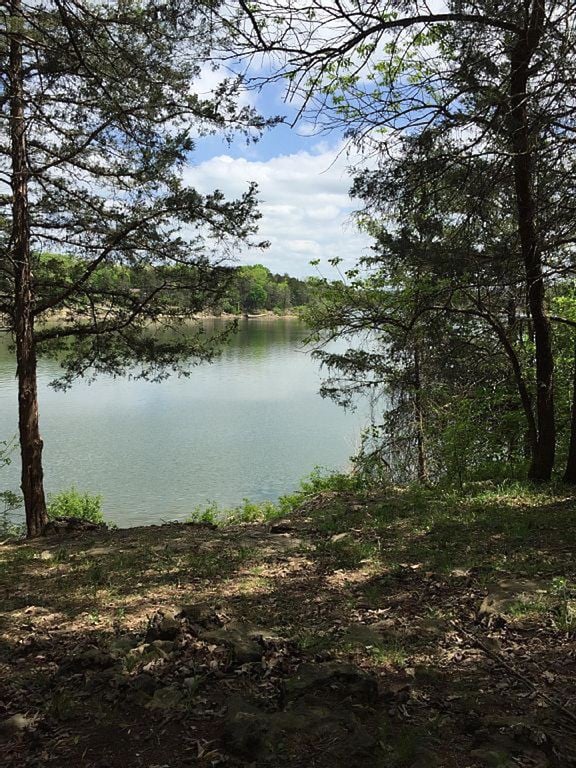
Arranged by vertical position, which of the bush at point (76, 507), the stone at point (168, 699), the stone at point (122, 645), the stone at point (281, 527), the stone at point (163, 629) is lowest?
the bush at point (76, 507)

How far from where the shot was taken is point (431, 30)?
13.9ft

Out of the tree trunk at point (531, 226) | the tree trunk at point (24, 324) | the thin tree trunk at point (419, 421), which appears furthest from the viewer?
the thin tree trunk at point (419, 421)

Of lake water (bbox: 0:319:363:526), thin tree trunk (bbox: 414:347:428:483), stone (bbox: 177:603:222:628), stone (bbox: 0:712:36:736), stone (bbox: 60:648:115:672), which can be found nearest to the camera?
stone (bbox: 0:712:36:736)

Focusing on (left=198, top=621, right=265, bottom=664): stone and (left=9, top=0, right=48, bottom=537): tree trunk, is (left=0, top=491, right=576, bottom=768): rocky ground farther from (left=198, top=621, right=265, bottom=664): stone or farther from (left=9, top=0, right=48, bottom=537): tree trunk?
(left=9, top=0, right=48, bottom=537): tree trunk

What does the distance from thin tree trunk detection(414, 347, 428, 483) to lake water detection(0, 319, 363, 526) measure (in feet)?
7.89

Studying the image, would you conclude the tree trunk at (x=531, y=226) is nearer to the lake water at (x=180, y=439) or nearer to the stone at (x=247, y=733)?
the stone at (x=247, y=733)

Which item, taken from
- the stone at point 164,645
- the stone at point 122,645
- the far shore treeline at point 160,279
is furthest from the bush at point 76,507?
the stone at point 164,645

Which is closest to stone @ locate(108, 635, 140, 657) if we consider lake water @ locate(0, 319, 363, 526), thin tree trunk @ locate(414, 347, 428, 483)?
lake water @ locate(0, 319, 363, 526)

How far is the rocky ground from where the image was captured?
228cm

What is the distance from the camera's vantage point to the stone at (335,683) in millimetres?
2596

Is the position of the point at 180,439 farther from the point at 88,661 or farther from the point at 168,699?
the point at 168,699

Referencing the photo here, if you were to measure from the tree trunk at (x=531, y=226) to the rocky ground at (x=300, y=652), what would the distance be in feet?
7.67

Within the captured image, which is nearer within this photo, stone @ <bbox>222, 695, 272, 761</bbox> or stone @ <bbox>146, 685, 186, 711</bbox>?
stone @ <bbox>222, 695, 272, 761</bbox>

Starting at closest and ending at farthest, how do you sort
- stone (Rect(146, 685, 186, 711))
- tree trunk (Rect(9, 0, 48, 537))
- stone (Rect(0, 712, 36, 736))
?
stone (Rect(0, 712, 36, 736)), stone (Rect(146, 685, 186, 711)), tree trunk (Rect(9, 0, 48, 537))
